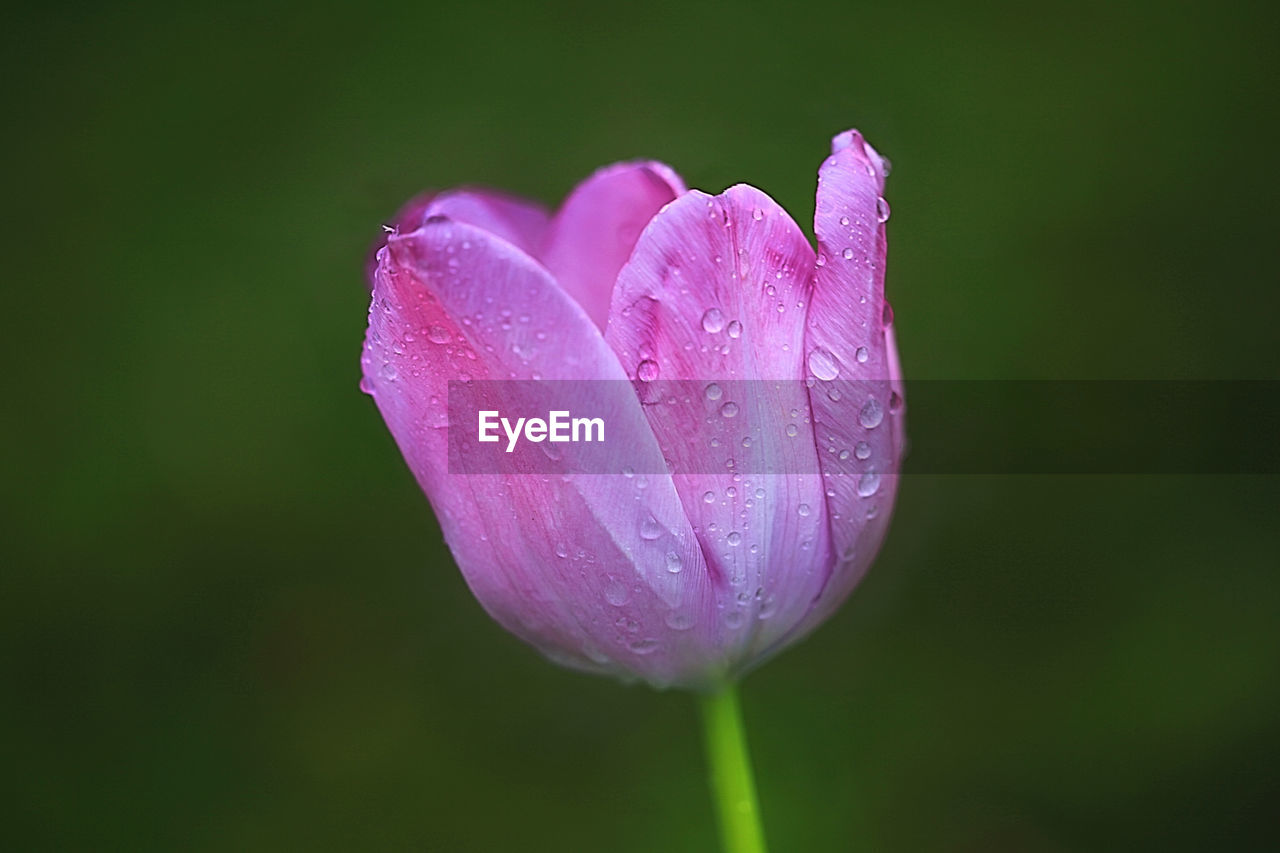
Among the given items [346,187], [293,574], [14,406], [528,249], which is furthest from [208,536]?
[528,249]

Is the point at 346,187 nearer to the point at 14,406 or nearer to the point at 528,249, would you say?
the point at 14,406

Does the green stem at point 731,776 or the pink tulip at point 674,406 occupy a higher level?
the pink tulip at point 674,406

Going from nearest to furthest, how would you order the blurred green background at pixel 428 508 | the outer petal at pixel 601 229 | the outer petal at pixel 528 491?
the outer petal at pixel 528 491, the outer petal at pixel 601 229, the blurred green background at pixel 428 508

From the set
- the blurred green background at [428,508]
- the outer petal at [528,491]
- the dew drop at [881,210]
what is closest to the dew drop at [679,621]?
the outer petal at [528,491]

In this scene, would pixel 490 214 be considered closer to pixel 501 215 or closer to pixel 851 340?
pixel 501 215

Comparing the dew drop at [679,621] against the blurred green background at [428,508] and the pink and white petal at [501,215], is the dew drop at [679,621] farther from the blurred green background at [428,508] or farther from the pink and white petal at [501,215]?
the blurred green background at [428,508]

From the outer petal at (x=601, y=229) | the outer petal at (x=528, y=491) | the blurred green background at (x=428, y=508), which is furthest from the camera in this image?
the blurred green background at (x=428, y=508)
